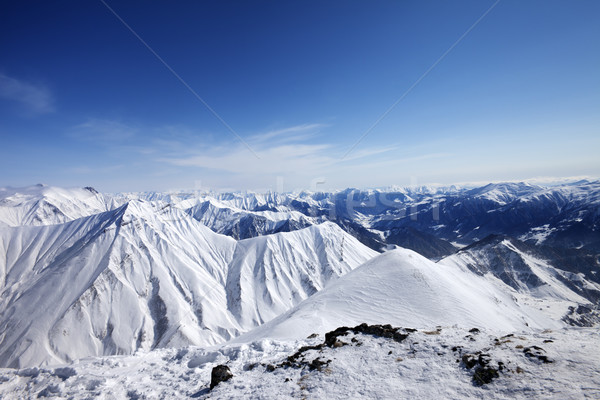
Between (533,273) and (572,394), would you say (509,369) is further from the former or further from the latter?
Answer: (533,273)

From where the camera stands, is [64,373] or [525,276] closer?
[64,373]

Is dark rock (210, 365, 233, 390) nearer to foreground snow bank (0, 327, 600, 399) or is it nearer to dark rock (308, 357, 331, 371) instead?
foreground snow bank (0, 327, 600, 399)

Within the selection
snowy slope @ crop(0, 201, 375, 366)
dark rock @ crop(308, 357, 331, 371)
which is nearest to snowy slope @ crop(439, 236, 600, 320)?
snowy slope @ crop(0, 201, 375, 366)

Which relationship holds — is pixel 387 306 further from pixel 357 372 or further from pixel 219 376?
pixel 219 376

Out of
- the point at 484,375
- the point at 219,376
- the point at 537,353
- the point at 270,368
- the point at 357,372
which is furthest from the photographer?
the point at 270,368

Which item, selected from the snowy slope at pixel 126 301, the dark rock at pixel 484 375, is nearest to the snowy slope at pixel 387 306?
the dark rock at pixel 484 375

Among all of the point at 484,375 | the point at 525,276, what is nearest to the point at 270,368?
the point at 484,375

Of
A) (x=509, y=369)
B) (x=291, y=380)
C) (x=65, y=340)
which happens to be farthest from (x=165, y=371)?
(x=65, y=340)

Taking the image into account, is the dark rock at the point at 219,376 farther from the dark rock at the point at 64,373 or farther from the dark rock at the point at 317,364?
the dark rock at the point at 64,373

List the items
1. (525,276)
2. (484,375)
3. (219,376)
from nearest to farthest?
(484,375), (219,376), (525,276)
